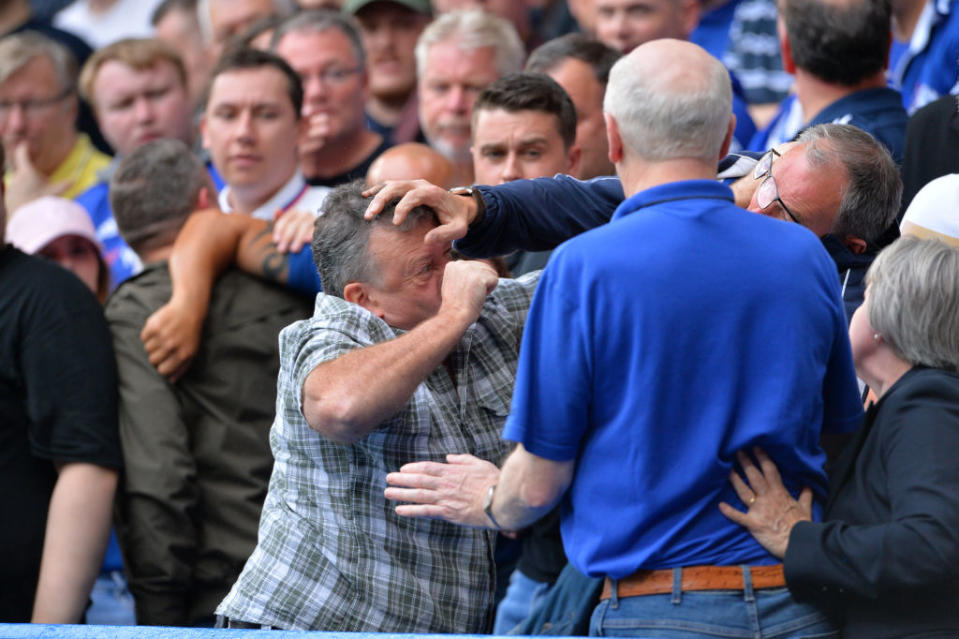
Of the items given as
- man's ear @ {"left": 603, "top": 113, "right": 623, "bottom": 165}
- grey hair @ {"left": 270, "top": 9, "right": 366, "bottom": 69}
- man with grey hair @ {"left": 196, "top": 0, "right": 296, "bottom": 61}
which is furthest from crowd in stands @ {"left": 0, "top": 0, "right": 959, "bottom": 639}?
man with grey hair @ {"left": 196, "top": 0, "right": 296, "bottom": 61}

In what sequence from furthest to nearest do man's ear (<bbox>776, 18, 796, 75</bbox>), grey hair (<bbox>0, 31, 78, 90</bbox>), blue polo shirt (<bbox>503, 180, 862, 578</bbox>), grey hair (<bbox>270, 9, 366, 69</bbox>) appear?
grey hair (<bbox>0, 31, 78, 90</bbox>), grey hair (<bbox>270, 9, 366, 69</bbox>), man's ear (<bbox>776, 18, 796, 75</bbox>), blue polo shirt (<bbox>503, 180, 862, 578</bbox>)

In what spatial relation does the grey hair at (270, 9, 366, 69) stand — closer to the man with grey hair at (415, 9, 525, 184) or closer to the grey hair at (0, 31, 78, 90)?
the man with grey hair at (415, 9, 525, 184)

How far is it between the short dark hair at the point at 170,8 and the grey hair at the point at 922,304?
16.7ft

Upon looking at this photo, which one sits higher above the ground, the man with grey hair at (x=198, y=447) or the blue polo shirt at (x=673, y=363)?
the blue polo shirt at (x=673, y=363)

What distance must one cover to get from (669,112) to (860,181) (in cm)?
70

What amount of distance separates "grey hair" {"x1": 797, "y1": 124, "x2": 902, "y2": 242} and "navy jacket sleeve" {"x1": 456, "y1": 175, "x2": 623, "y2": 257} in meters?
0.47

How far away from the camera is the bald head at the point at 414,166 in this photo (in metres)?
3.82

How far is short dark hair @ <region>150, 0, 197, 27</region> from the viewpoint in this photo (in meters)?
6.79

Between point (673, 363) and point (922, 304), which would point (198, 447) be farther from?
point (922, 304)

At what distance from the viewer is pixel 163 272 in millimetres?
3703

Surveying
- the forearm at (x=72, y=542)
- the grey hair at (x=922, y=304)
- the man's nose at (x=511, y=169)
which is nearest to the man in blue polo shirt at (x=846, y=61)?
the man's nose at (x=511, y=169)

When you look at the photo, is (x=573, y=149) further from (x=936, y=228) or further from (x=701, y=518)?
(x=701, y=518)

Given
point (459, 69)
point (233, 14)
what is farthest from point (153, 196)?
point (233, 14)

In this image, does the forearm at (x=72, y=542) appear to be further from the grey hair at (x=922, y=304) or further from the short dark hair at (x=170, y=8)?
the short dark hair at (x=170, y=8)
